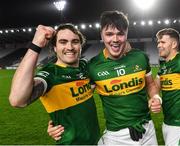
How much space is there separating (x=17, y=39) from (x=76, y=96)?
4756 cm

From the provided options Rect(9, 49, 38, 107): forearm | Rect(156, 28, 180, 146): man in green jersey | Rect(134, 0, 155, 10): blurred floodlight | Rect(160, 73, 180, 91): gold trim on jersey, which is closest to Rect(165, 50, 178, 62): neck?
Rect(156, 28, 180, 146): man in green jersey

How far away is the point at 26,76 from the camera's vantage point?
8.02 ft

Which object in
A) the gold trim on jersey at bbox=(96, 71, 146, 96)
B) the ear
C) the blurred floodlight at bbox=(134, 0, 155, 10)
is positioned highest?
the blurred floodlight at bbox=(134, 0, 155, 10)

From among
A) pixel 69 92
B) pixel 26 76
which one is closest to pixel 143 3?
pixel 69 92

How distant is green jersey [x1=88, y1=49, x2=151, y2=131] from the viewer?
10.9 feet

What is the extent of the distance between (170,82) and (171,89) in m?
0.10

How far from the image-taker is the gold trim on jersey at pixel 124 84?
333 centimetres

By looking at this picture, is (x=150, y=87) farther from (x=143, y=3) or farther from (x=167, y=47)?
(x=143, y=3)

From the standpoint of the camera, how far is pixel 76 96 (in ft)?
10.0

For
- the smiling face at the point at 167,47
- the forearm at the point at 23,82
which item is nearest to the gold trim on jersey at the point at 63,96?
the forearm at the point at 23,82

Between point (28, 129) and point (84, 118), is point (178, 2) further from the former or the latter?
point (84, 118)

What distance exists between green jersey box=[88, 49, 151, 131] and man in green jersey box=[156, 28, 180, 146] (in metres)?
1.10

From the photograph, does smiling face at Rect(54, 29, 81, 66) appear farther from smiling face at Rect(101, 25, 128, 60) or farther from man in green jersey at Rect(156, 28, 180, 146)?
man in green jersey at Rect(156, 28, 180, 146)

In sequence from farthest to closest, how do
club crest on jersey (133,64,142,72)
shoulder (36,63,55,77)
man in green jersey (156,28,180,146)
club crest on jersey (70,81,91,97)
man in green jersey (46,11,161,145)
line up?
man in green jersey (156,28,180,146)
club crest on jersey (133,64,142,72)
man in green jersey (46,11,161,145)
club crest on jersey (70,81,91,97)
shoulder (36,63,55,77)
